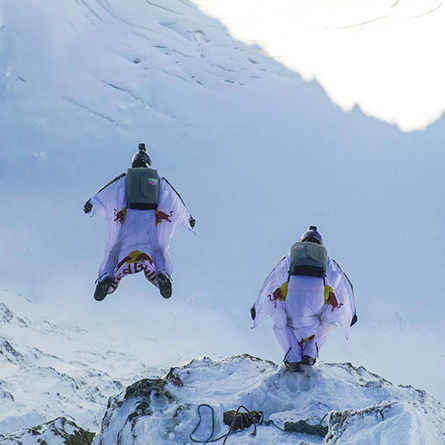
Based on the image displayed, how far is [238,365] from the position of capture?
5574 mm

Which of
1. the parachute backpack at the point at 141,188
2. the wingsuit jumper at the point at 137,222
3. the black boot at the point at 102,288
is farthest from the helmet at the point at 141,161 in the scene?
the black boot at the point at 102,288

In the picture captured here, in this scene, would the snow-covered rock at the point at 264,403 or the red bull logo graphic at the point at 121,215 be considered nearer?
the snow-covered rock at the point at 264,403

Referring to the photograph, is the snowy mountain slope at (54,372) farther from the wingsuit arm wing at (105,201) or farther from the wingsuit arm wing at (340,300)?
the wingsuit arm wing at (340,300)

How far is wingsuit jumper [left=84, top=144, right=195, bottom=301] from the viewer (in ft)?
19.7

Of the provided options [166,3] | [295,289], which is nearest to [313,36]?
[166,3]

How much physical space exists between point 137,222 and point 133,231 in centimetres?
11

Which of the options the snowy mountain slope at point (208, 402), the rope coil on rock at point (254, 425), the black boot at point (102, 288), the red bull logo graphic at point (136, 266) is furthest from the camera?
the red bull logo graphic at point (136, 266)

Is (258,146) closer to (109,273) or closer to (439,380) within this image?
(439,380)

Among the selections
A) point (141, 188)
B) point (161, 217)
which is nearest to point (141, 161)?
point (141, 188)

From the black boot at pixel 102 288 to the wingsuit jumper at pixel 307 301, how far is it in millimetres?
1581

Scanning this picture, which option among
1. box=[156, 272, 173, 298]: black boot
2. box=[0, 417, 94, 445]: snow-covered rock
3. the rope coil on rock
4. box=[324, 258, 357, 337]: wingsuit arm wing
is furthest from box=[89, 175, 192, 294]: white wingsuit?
the rope coil on rock

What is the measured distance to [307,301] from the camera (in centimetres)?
556

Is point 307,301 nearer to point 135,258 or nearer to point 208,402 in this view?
point 208,402

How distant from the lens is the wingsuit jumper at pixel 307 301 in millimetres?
5516
